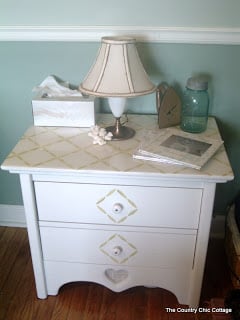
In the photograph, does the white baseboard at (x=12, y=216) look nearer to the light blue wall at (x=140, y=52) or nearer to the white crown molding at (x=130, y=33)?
the light blue wall at (x=140, y=52)

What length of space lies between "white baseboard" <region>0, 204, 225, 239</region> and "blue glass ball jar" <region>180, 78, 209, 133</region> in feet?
1.79

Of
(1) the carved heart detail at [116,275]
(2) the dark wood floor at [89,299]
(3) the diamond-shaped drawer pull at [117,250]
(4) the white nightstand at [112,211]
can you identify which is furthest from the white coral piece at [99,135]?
(2) the dark wood floor at [89,299]

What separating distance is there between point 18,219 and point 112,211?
31.3 inches

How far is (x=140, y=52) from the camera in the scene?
1.39 metres

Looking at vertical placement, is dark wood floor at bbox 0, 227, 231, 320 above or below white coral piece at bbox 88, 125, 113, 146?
below

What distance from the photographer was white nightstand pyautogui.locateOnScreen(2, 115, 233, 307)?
111 cm

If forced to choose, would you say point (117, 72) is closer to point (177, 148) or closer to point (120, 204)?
point (177, 148)

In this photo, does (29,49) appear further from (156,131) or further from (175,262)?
(175,262)

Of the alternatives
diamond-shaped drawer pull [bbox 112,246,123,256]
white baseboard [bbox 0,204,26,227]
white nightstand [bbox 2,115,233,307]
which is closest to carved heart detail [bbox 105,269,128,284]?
white nightstand [bbox 2,115,233,307]

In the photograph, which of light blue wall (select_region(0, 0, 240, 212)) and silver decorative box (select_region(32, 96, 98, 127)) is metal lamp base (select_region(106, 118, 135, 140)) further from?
light blue wall (select_region(0, 0, 240, 212))

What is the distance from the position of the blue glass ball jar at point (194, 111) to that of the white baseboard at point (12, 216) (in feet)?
3.10

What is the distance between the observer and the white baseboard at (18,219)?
169cm

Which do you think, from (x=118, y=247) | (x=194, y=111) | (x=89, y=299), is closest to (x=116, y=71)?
(x=194, y=111)

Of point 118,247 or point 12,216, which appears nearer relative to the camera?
point 118,247
